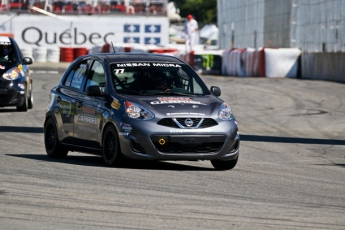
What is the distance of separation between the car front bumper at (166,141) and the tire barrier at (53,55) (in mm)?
39308

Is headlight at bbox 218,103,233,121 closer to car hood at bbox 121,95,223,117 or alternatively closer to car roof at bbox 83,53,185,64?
car hood at bbox 121,95,223,117

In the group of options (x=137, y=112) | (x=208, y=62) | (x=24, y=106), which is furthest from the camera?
(x=208, y=62)

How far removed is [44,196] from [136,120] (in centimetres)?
246

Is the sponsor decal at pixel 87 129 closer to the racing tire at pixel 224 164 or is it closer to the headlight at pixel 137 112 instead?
the headlight at pixel 137 112

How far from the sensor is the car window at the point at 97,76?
1118 centimetres

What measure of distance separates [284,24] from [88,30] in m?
24.2

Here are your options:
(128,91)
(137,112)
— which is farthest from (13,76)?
(137,112)

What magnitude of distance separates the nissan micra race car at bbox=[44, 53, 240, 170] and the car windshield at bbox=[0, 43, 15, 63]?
26.0ft

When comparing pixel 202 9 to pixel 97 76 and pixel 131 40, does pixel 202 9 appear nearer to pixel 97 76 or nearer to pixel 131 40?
pixel 131 40

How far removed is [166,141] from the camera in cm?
1018

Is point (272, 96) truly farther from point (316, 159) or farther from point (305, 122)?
point (316, 159)

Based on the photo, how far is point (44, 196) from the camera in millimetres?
7945

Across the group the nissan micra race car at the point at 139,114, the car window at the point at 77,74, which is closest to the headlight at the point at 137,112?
the nissan micra race car at the point at 139,114

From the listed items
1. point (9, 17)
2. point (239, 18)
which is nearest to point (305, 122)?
point (239, 18)
